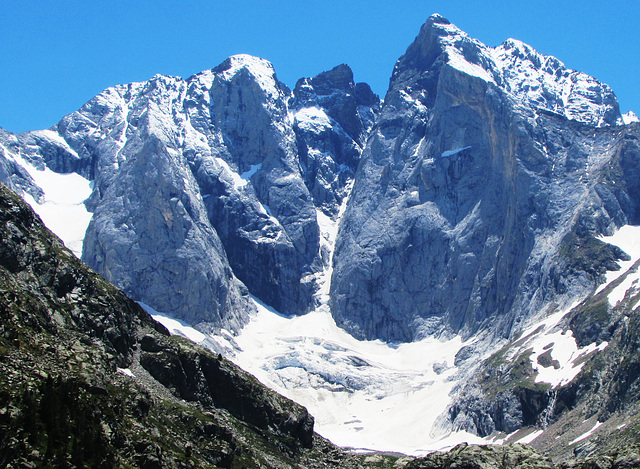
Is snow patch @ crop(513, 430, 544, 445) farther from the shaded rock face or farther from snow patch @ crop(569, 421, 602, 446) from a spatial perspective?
the shaded rock face

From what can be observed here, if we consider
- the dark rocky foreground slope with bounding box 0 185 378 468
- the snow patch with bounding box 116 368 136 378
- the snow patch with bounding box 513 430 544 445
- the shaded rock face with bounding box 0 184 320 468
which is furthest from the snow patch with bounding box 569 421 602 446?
the snow patch with bounding box 116 368 136 378

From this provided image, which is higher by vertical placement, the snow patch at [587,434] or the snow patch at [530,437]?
the snow patch at [530,437]

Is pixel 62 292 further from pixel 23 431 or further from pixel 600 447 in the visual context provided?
pixel 600 447

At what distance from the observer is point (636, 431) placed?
5049 inches

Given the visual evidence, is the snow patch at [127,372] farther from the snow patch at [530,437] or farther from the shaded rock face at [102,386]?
the snow patch at [530,437]

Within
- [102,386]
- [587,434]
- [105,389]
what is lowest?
[105,389]

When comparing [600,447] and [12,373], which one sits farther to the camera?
[600,447]

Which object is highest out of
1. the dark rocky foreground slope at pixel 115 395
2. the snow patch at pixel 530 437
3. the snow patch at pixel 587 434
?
the snow patch at pixel 530 437

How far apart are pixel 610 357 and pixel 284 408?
383 feet

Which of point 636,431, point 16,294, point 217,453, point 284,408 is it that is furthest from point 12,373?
point 636,431

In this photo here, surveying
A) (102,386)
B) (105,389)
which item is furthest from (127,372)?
(105,389)

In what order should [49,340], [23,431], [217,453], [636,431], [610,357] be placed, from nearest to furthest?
[23,431]
[49,340]
[217,453]
[636,431]
[610,357]

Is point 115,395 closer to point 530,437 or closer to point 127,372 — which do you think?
point 127,372

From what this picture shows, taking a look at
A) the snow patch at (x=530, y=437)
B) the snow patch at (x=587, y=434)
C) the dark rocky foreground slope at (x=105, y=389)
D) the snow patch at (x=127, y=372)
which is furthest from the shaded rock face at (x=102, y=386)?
the snow patch at (x=530, y=437)
